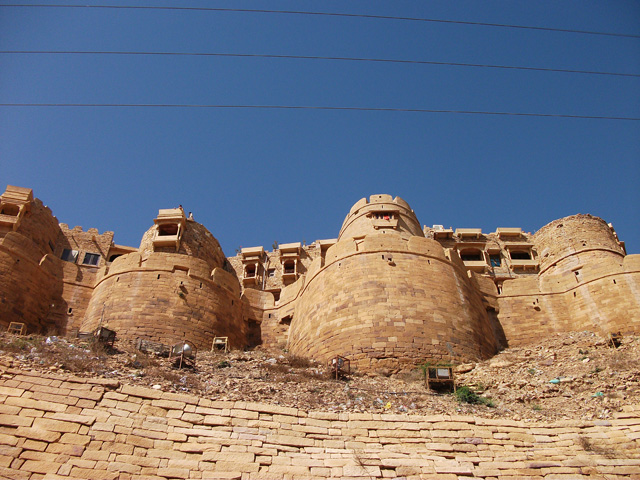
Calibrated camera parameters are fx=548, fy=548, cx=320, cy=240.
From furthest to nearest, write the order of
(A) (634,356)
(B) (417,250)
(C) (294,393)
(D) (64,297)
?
(D) (64,297) < (B) (417,250) < (A) (634,356) < (C) (294,393)

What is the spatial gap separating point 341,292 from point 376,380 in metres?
4.99

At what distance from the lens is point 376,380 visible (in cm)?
1584

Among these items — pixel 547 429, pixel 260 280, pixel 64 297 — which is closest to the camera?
pixel 547 429

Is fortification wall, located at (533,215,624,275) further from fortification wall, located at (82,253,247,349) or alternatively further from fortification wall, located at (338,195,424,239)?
fortification wall, located at (82,253,247,349)

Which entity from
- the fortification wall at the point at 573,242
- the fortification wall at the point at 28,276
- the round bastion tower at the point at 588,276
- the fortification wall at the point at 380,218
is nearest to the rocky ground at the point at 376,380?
the round bastion tower at the point at 588,276

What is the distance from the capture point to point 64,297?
23.5 metres

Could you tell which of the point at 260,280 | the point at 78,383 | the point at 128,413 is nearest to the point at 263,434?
the point at 128,413

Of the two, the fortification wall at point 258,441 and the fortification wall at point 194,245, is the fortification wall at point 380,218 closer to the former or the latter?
the fortification wall at point 194,245

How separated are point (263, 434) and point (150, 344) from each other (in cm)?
882

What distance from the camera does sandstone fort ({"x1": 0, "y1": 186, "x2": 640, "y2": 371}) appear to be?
62.3 feet

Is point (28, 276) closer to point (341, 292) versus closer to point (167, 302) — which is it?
point (167, 302)

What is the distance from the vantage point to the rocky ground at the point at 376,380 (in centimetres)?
1202

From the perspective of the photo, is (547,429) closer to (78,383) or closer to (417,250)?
(78,383)

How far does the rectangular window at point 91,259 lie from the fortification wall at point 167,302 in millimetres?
4166
